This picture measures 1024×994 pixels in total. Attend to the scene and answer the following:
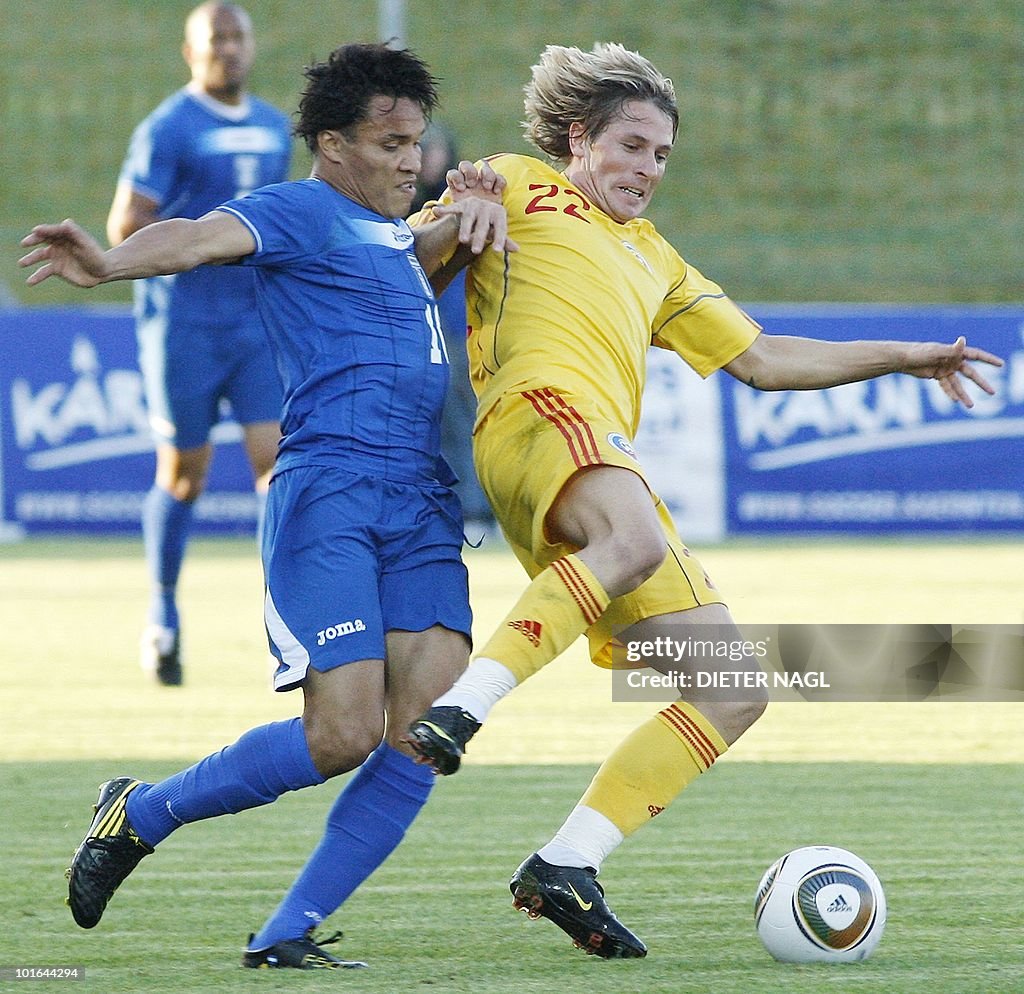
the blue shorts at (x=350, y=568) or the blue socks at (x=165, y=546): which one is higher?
the blue shorts at (x=350, y=568)

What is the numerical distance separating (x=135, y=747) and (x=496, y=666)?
2830 millimetres

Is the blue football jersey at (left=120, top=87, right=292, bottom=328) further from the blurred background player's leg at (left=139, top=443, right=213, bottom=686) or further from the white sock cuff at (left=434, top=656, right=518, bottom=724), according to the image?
the white sock cuff at (left=434, top=656, right=518, bottom=724)

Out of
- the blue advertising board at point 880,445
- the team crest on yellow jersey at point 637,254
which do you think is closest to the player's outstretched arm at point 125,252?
the team crest on yellow jersey at point 637,254

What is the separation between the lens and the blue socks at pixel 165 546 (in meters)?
7.47

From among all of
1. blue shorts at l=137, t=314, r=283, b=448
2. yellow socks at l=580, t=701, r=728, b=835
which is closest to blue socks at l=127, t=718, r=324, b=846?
yellow socks at l=580, t=701, r=728, b=835

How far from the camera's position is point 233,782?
12.3 feet

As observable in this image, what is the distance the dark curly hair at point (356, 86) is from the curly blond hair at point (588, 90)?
0.42 meters

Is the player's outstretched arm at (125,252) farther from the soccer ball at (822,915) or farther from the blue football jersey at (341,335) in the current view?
the soccer ball at (822,915)

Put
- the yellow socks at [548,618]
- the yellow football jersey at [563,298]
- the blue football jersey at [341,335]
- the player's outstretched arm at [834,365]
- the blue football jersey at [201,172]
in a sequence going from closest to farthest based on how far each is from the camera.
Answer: the yellow socks at [548,618], the blue football jersey at [341,335], the yellow football jersey at [563,298], the player's outstretched arm at [834,365], the blue football jersey at [201,172]

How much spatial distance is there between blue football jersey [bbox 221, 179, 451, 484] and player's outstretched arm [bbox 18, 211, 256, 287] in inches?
5.5

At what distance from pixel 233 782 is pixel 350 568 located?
0.50 m

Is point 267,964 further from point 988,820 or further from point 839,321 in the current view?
point 839,321

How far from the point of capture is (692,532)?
530 inches

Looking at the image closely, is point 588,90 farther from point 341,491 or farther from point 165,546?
point 165,546
